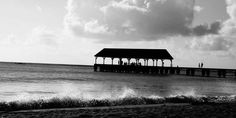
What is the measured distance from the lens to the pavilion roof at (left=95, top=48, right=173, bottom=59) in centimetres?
5191

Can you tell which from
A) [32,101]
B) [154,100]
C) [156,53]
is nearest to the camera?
[32,101]

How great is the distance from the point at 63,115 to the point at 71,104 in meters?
3.24

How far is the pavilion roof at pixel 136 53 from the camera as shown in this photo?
51.9m

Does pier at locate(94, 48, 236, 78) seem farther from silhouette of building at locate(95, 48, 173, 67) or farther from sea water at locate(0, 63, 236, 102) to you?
sea water at locate(0, 63, 236, 102)

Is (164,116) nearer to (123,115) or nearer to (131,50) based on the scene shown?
(123,115)

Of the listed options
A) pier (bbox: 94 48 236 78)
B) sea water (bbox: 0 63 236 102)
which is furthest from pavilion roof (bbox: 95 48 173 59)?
sea water (bbox: 0 63 236 102)

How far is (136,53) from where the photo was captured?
54562 millimetres

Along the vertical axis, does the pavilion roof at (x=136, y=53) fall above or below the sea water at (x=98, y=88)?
above

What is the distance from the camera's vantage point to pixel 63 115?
8.87m

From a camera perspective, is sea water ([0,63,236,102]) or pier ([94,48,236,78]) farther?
pier ([94,48,236,78])

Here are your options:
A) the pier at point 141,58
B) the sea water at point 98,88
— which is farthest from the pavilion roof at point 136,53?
the sea water at point 98,88

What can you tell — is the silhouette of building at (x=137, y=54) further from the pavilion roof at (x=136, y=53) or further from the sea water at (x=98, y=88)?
the sea water at (x=98, y=88)

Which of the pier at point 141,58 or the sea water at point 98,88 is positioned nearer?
the sea water at point 98,88

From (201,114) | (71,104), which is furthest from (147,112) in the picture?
(71,104)
